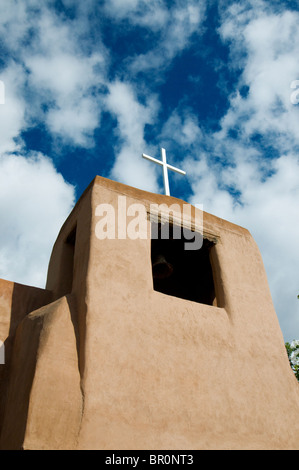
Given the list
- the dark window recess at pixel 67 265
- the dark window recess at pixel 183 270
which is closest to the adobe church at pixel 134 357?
the dark window recess at pixel 67 265

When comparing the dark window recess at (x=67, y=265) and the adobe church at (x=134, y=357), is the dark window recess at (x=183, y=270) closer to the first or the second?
the adobe church at (x=134, y=357)

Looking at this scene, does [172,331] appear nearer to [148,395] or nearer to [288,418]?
[148,395]

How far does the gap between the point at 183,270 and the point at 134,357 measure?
Result: 4212mm

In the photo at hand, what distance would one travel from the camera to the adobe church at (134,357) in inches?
168

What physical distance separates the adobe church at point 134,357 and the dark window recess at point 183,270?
0.92 m

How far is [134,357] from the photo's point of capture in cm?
489

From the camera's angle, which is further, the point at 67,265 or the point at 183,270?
the point at 183,270

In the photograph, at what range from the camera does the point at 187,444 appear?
461 centimetres

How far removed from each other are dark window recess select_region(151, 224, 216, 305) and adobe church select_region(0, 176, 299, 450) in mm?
917

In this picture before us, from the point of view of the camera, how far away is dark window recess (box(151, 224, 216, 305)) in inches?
303

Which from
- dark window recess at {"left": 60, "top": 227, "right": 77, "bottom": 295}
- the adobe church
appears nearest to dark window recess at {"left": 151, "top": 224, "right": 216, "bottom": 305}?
the adobe church

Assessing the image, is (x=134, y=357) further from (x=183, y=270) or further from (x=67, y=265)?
(x=183, y=270)

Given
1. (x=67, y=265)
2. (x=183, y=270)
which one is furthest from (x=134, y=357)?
(x=183, y=270)
